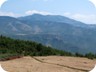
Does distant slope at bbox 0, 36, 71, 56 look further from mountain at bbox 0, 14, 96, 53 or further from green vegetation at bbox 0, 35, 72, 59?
mountain at bbox 0, 14, 96, 53

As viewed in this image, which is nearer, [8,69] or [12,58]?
[8,69]

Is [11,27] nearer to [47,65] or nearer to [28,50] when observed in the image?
[28,50]

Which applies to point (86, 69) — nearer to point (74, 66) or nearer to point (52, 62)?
point (74, 66)

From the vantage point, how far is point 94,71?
162 inches

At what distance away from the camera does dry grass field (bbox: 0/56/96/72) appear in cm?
437

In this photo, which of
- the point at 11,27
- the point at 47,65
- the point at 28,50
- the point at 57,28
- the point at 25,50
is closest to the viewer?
the point at 47,65

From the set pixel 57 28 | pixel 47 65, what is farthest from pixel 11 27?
pixel 47 65

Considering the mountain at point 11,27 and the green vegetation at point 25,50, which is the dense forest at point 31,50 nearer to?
the green vegetation at point 25,50

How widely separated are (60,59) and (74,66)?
21.6 inches

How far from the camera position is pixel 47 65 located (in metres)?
4.55

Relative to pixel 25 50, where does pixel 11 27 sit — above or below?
above

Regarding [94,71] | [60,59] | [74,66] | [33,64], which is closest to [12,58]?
[33,64]

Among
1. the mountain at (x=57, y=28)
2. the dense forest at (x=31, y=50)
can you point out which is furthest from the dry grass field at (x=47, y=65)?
the dense forest at (x=31, y=50)

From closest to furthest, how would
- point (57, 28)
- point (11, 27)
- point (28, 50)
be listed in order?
point (28, 50)
point (57, 28)
point (11, 27)
